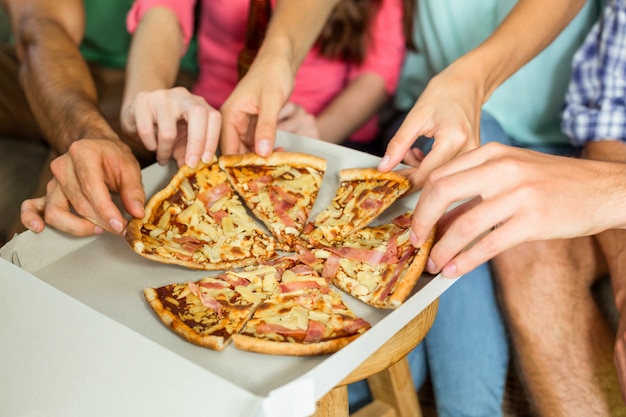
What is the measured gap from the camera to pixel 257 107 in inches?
58.6

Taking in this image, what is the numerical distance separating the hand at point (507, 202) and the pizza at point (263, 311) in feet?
0.59

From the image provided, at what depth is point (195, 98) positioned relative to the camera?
141 centimetres

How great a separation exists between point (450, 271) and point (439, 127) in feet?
1.08

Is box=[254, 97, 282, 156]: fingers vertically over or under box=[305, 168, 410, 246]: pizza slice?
over

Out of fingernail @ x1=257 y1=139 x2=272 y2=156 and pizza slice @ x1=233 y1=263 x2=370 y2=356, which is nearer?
pizza slice @ x1=233 y1=263 x2=370 y2=356

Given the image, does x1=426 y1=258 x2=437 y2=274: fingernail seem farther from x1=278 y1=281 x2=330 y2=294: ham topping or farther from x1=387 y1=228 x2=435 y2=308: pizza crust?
x1=278 y1=281 x2=330 y2=294: ham topping

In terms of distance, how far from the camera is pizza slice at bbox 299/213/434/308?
111 centimetres

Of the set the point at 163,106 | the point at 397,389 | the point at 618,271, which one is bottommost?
the point at 397,389

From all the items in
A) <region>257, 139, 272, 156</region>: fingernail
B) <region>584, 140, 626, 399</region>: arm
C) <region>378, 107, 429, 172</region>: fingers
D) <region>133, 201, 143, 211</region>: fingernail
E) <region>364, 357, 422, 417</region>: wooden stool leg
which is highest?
<region>378, 107, 429, 172</region>: fingers

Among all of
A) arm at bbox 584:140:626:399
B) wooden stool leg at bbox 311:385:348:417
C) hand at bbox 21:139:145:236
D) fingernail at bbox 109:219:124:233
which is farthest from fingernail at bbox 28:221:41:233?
arm at bbox 584:140:626:399

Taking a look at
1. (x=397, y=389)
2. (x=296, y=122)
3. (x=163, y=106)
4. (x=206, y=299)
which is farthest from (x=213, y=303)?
(x=296, y=122)

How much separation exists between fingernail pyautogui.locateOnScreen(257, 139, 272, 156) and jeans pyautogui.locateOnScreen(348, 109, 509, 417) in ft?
1.72

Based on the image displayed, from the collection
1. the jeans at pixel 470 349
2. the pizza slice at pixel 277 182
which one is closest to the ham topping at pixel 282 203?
the pizza slice at pixel 277 182

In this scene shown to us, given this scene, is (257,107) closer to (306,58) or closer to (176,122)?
(176,122)
